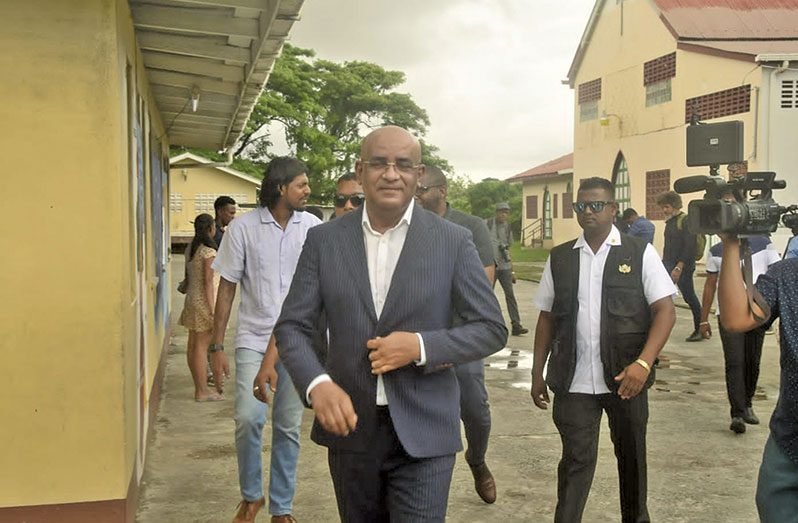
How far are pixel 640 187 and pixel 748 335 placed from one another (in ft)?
85.2

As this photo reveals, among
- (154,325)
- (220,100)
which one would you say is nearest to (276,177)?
(154,325)

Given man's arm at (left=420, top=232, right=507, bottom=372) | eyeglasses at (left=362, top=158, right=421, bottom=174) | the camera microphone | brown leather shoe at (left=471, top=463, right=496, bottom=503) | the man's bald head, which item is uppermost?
the man's bald head

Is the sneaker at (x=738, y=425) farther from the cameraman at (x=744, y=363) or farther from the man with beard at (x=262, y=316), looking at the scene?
the man with beard at (x=262, y=316)

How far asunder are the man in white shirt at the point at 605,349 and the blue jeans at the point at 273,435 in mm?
1366

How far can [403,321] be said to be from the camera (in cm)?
330

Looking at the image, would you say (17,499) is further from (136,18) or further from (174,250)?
(174,250)

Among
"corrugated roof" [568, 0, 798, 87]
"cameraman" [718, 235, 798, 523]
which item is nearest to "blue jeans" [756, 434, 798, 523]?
"cameraman" [718, 235, 798, 523]

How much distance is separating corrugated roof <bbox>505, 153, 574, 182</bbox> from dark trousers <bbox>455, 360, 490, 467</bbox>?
39.1 meters

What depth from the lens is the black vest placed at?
4895 mm

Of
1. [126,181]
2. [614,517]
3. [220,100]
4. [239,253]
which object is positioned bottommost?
[614,517]

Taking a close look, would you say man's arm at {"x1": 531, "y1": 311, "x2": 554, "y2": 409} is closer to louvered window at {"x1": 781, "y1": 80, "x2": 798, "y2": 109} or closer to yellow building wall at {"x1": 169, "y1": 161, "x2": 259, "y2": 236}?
louvered window at {"x1": 781, "y1": 80, "x2": 798, "y2": 109}

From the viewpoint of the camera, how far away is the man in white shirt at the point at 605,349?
4.85 metres

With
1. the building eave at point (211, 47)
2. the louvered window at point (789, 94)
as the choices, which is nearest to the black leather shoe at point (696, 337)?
the building eave at point (211, 47)

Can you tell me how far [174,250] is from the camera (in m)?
45.0
